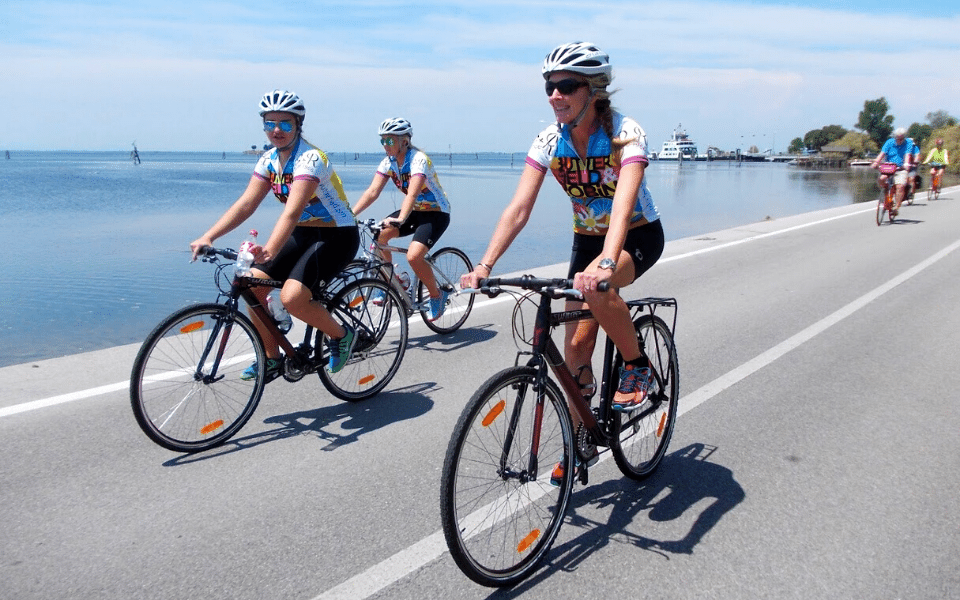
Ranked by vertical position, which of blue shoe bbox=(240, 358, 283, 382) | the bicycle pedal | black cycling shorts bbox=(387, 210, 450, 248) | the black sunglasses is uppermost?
the black sunglasses

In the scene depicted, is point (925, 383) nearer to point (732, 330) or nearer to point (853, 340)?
point (853, 340)

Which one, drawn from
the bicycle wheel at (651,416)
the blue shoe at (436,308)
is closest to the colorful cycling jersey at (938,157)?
the blue shoe at (436,308)

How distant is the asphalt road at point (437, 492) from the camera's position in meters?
3.18

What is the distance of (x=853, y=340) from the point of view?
724cm

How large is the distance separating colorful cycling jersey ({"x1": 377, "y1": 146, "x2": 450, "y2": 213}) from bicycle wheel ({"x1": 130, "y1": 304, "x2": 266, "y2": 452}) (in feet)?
9.85

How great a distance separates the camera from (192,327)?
14.8 ft

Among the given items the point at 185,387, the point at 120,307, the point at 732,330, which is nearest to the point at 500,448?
the point at 185,387

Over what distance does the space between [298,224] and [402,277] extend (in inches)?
84.4

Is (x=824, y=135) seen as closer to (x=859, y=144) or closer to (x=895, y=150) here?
(x=859, y=144)

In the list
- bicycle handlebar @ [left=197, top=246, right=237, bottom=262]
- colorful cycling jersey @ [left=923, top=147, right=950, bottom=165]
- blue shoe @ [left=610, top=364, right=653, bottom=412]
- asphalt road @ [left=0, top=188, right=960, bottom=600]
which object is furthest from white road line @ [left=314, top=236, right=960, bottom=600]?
colorful cycling jersey @ [left=923, top=147, right=950, bottom=165]

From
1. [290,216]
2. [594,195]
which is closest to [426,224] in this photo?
[290,216]

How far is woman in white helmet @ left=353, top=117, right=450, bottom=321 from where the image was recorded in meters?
7.20

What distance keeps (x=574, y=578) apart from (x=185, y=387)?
112 inches

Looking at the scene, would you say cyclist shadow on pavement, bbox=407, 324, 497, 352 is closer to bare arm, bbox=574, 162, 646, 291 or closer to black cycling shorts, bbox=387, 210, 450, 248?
black cycling shorts, bbox=387, 210, 450, 248
